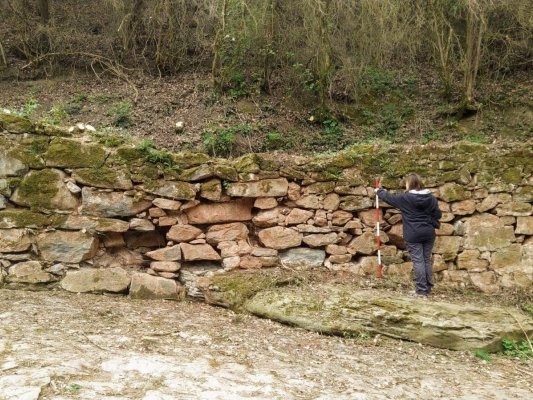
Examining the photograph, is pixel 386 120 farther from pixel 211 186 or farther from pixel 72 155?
pixel 72 155

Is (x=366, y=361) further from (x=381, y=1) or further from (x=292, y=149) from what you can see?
(x=381, y=1)

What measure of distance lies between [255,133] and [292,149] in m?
Result: 0.85

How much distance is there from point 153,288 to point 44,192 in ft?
5.98

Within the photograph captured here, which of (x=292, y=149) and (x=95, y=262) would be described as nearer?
(x=95, y=262)

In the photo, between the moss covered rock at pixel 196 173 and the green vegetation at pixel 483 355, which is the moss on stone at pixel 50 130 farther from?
the green vegetation at pixel 483 355

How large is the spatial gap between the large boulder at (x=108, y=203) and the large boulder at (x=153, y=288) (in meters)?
0.84

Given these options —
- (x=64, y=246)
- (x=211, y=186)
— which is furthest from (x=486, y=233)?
(x=64, y=246)

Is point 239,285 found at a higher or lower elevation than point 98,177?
Result: lower

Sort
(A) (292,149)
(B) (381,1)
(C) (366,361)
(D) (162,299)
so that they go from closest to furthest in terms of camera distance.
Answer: (C) (366,361) < (D) (162,299) < (B) (381,1) < (A) (292,149)

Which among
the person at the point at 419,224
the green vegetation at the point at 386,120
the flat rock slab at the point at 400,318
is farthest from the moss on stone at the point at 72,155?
the green vegetation at the point at 386,120

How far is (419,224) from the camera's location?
235 inches

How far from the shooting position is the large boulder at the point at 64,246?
586cm

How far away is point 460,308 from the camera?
17.5 feet

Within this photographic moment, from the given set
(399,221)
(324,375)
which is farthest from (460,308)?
(324,375)
